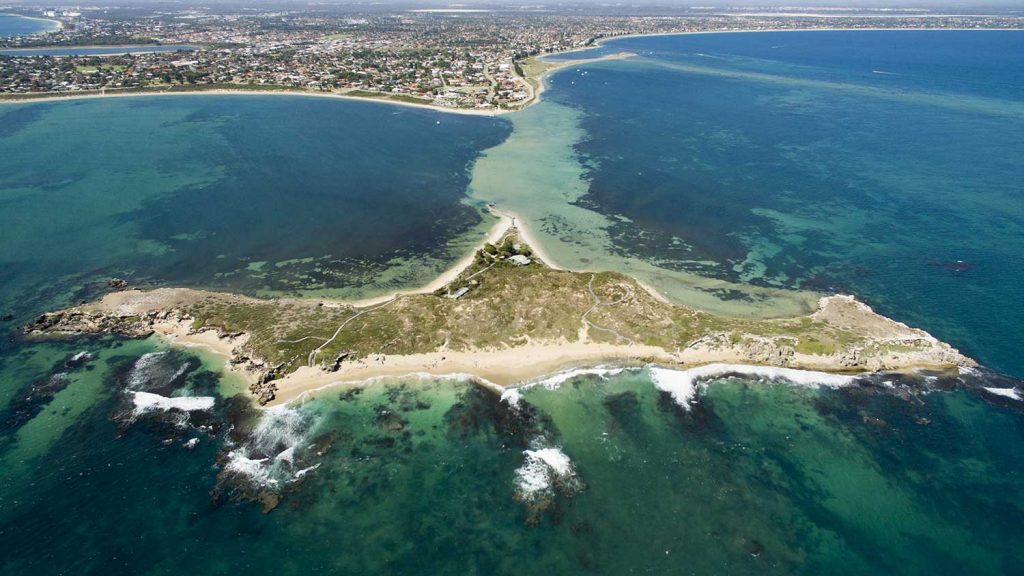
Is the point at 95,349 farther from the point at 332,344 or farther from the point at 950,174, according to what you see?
the point at 950,174

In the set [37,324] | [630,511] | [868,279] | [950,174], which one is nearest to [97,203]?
[37,324]

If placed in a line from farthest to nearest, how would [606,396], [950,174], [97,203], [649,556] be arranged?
[950,174], [97,203], [606,396], [649,556]

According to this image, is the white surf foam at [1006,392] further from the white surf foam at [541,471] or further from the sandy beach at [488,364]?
the white surf foam at [541,471]

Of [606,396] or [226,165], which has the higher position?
[226,165]

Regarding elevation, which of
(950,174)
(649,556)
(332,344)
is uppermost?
(950,174)

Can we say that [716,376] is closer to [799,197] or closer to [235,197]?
[799,197]

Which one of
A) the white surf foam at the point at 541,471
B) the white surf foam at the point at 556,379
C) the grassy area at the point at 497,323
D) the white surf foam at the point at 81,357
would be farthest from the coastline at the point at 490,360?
the white surf foam at the point at 541,471

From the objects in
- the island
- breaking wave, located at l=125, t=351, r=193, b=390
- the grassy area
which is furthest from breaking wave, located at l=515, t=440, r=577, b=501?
breaking wave, located at l=125, t=351, r=193, b=390
